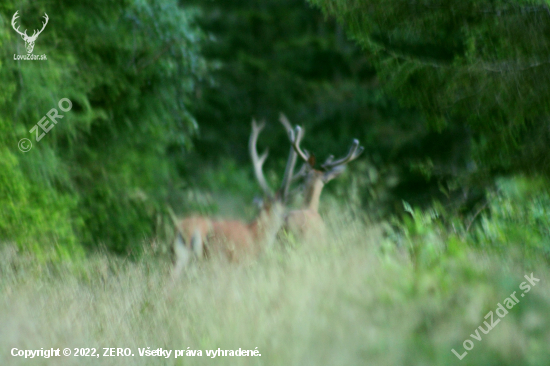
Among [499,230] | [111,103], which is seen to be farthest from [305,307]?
[111,103]

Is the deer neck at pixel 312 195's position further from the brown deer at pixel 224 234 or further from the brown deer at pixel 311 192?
the brown deer at pixel 224 234

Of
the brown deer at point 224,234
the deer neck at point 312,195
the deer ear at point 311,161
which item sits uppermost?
the brown deer at point 224,234

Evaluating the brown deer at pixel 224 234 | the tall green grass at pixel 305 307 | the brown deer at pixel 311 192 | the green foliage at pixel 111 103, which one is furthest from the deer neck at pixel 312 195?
the green foliage at pixel 111 103

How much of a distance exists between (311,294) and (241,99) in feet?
52.1

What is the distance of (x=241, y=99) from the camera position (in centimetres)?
1922

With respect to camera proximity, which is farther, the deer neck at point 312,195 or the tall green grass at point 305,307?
the deer neck at point 312,195

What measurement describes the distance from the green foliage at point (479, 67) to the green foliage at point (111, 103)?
14.2 ft

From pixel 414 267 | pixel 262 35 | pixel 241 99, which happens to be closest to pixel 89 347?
pixel 414 267

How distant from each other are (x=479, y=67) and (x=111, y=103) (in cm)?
616

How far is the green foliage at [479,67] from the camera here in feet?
17.4

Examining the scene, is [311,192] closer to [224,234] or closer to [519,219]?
[224,234]

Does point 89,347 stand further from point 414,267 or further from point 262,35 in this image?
point 262,35

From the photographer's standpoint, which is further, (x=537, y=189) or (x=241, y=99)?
(x=241, y=99)

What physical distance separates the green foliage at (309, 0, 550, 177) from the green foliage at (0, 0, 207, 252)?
4329 millimetres
